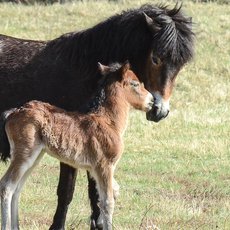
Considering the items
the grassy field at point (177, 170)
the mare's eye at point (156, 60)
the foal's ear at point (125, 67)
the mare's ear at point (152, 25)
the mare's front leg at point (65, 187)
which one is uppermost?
the foal's ear at point (125, 67)

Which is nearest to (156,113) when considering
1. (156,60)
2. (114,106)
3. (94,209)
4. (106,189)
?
(156,60)

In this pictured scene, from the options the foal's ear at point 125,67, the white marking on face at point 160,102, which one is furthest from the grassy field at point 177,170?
the foal's ear at point 125,67

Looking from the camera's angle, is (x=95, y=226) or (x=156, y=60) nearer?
(x=95, y=226)

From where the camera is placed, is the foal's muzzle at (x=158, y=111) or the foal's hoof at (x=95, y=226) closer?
the foal's muzzle at (x=158, y=111)

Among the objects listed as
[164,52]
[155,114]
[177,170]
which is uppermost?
[164,52]

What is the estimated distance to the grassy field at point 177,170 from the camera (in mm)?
8117

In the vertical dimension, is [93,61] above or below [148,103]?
below

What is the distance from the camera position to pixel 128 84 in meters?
6.79

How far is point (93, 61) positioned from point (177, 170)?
11.2 feet

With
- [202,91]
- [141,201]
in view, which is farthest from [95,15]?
[141,201]

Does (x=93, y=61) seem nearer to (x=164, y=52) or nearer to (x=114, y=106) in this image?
(x=164, y=52)

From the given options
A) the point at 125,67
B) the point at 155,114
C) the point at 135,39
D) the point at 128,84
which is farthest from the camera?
the point at 135,39

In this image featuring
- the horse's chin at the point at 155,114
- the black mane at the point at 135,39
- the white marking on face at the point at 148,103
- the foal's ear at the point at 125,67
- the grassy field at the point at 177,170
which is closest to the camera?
the foal's ear at the point at 125,67

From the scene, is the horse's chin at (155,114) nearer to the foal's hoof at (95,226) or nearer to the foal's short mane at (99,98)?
the foal's short mane at (99,98)
